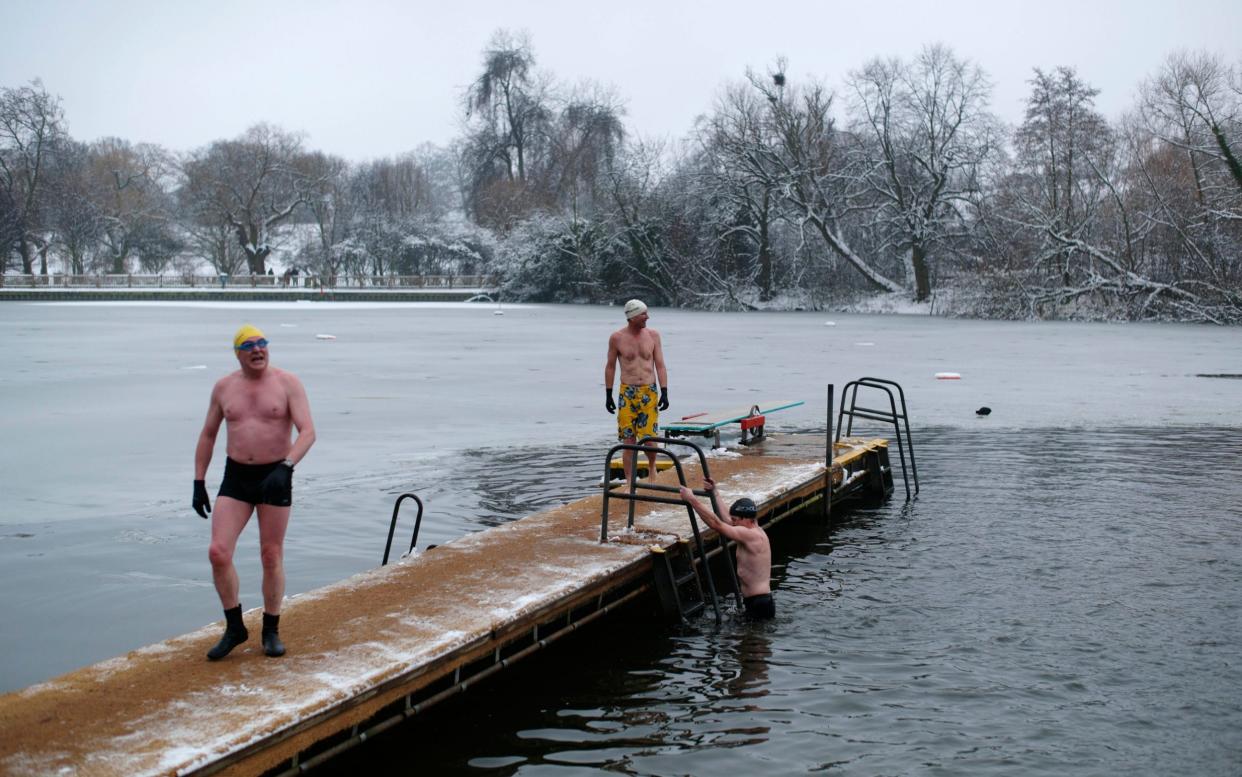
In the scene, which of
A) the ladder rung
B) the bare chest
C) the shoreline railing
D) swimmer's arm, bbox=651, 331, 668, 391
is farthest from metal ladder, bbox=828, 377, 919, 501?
the shoreline railing

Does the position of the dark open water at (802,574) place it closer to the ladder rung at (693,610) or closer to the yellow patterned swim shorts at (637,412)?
the ladder rung at (693,610)

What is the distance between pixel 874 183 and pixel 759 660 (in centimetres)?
5171

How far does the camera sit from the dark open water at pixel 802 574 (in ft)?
21.6

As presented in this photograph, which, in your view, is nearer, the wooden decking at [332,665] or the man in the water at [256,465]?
the wooden decking at [332,665]

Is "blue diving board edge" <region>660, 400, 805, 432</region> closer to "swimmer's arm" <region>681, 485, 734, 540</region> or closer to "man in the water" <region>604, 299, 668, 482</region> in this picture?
"man in the water" <region>604, 299, 668, 482</region>

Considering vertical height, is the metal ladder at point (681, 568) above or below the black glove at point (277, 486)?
below

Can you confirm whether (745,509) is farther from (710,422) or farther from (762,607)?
(710,422)

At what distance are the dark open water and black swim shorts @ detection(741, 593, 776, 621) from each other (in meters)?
0.13

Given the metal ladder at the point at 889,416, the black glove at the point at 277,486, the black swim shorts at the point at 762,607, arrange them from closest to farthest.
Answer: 1. the black glove at the point at 277,486
2. the black swim shorts at the point at 762,607
3. the metal ladder at the point at 889,416

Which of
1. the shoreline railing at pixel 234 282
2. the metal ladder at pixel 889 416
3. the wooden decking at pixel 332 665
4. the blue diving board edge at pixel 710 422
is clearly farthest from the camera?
the shoreline railing at pixel 234 282

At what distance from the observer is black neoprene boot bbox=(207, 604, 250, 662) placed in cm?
634

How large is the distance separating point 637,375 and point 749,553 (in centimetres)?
268

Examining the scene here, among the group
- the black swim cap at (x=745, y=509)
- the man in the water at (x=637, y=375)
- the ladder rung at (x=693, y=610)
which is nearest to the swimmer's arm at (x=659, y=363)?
the man in the water at (x=637, y=375)

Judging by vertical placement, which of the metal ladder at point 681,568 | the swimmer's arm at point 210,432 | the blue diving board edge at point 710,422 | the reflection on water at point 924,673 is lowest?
the reflection on water at point 924,673
